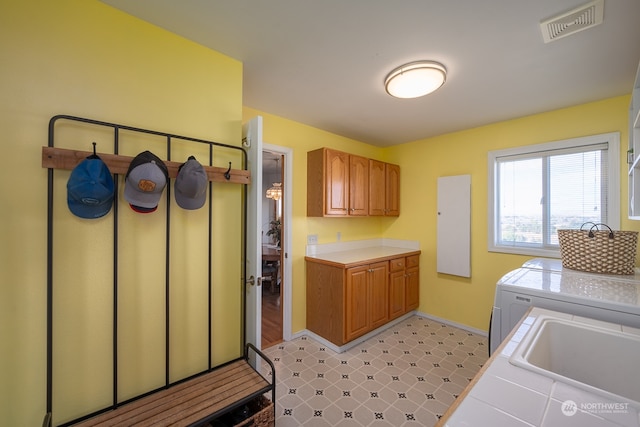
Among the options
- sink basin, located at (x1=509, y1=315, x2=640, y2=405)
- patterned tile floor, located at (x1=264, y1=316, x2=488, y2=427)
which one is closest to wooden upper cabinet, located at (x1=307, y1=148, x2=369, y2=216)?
patterned tile floor, located at (x1=264, y1=316, x2=488, y2=427)

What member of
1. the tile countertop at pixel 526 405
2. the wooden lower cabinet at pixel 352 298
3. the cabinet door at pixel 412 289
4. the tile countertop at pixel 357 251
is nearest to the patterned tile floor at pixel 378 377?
the wooden lower cabinet at pixel 352 298

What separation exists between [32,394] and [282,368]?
165 cm

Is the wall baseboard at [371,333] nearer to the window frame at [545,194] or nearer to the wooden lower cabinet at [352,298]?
the wooden lower cabinet at [352,298]

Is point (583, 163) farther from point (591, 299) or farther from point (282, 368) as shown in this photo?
point (282, 368)

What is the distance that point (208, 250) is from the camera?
5.23ft

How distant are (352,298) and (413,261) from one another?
1.26 metres

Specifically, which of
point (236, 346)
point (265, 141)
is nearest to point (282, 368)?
point (236, 346)

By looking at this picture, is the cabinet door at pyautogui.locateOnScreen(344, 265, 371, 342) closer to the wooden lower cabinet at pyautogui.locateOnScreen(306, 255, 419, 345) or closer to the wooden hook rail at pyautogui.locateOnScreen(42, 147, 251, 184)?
the wooden lower cabinet at pyautogui.locateOnScreen(306, 255, 419, 345)

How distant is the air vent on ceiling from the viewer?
1278 millimetres

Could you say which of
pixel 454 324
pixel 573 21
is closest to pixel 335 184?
pixel 573 21

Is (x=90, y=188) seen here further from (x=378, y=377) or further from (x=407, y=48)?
(x=378, y=377)

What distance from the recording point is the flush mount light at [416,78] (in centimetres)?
175

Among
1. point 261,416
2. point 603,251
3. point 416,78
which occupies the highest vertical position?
point 416,78

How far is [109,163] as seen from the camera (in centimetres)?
120
